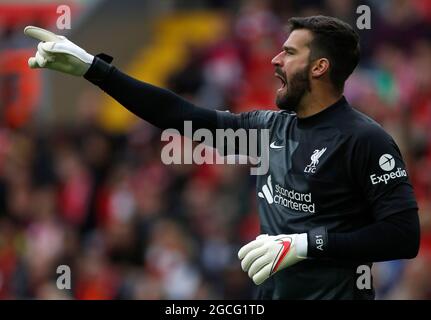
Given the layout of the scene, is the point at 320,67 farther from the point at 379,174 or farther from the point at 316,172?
the point at 379,174

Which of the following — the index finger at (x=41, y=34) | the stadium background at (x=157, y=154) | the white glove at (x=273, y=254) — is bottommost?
the white glove at (x=273, y=254)

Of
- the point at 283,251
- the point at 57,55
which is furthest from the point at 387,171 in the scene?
the point at 57,55

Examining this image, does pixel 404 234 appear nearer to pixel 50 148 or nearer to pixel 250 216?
pixel 250 216

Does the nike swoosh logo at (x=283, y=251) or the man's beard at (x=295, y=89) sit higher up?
the man's beard at (x=295, y=89)

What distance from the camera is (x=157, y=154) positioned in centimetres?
1105

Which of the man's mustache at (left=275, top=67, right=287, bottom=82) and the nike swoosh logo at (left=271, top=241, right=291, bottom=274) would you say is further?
the man's mustache at (left=275, top=67, right=287, bottom=82)

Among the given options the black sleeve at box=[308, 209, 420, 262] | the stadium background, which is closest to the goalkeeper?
the black sleeve at box=[308, 209, 420, 262]

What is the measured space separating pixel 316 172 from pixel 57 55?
1.32 metres

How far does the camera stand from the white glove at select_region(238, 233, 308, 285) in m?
4.91

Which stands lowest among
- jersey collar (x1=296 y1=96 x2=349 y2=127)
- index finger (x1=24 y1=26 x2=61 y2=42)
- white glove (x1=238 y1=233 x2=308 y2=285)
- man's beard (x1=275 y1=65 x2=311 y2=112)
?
white glove (x1=238 y1=233 x2=308 y2=285)

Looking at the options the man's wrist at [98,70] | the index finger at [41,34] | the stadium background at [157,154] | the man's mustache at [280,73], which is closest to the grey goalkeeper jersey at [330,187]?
the man's mustache at [280,73]

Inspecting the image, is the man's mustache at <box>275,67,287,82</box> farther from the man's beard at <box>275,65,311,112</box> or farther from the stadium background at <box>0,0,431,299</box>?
the stadium background at <box>0,0,431,299</box>

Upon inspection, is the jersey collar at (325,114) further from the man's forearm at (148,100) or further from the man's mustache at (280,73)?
the man's forearm at (148,100)

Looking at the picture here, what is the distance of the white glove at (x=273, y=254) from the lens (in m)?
4.91
